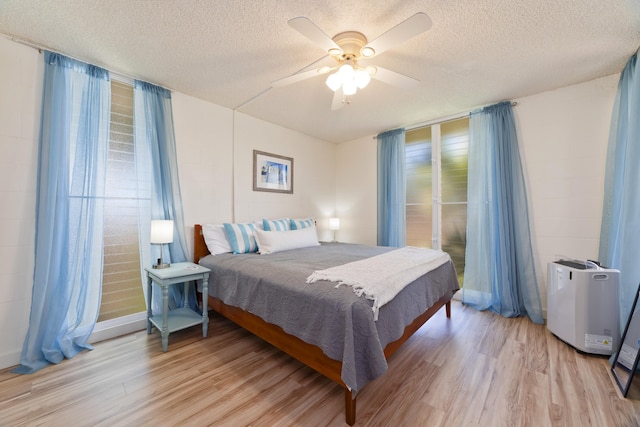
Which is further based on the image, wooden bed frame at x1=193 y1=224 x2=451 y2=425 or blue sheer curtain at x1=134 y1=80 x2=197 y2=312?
blue sheer curtain at x1=134 y1=80 x2=197 y2=312

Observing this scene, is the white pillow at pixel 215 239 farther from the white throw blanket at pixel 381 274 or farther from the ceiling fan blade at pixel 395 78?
the ceiling fan blade at pixel 395 78

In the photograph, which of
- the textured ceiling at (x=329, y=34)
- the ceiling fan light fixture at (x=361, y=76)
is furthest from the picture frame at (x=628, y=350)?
the ceiling fan light fixture at (x=361, y=76)

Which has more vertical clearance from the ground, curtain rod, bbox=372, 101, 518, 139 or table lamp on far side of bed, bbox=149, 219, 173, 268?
curtain rod, bbox=372, 101, 518, 139

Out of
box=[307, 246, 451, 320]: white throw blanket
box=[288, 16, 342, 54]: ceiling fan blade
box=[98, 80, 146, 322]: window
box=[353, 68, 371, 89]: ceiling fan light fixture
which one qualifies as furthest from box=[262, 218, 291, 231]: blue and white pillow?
box=[288, 16, 342, 54]: ceiling fan blade

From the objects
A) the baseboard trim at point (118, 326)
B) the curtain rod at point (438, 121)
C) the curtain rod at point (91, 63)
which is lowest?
the baseboard trim at point (118, 326)

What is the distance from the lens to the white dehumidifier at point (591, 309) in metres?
2.02

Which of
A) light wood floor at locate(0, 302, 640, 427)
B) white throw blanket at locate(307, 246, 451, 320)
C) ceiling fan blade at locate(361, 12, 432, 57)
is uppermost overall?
ceiling fan blade at locate(361, 12, 432, 57)

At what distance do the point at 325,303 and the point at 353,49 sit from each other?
6.02 ft

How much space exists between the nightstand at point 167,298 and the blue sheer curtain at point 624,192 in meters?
3.46

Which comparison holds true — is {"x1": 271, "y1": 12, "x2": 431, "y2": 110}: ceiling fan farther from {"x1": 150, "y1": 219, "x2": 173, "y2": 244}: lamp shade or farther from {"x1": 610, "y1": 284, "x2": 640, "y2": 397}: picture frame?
{"x1": 610, "y1": 284, "x2": 640, "y2": 397}: picture frame

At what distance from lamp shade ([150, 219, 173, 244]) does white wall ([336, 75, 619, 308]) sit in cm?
393

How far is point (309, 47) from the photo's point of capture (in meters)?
2.00

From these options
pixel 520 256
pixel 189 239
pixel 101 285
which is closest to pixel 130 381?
pixel 101 285

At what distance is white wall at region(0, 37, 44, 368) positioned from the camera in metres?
1.88
